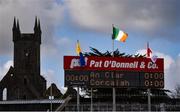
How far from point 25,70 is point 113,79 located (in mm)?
83353

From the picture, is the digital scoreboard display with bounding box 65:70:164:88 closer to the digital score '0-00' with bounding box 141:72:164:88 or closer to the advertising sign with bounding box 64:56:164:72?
the digital score '0-00' with bounding box 141:72:164:88

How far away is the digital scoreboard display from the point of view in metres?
51.4

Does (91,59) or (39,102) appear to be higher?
(91,59)

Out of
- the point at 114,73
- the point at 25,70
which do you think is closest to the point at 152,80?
the point at 114,73

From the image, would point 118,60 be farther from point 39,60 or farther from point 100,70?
point 39,60

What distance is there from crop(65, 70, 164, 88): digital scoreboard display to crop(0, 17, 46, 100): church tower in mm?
68909

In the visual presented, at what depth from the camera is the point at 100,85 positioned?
51844 millimetres

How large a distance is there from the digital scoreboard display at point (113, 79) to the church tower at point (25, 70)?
6891cm

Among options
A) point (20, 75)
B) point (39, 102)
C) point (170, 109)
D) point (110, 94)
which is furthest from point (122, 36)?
point (20, 75)

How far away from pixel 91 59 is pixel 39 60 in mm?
86178

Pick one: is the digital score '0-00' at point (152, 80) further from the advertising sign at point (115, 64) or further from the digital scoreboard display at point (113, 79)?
the advertising sign at point (115, 64)

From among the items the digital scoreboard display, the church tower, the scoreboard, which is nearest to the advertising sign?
the scoreboard

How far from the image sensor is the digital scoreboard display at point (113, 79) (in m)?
51.4

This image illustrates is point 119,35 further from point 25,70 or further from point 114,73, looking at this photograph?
point 25,70
